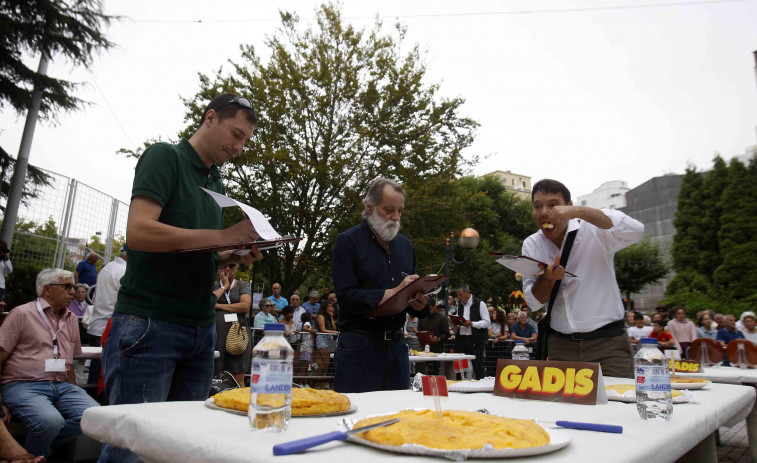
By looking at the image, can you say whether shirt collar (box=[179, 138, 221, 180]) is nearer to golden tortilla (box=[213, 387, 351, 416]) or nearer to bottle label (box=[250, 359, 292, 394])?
golden tortilla (box=[213, 387, 351, 416])

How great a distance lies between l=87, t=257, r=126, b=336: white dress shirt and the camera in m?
5.92

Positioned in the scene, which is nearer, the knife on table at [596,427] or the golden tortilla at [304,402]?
the knife on table at [596,427]

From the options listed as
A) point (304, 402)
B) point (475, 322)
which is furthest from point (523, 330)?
point (304, 402)

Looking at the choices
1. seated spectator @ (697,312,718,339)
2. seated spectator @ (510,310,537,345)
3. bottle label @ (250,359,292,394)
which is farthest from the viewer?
seated spectator @ (510,310,537,345)

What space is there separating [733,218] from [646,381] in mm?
29397

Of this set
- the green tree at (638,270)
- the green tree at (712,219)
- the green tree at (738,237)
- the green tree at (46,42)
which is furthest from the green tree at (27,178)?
the green tree at (638,270)

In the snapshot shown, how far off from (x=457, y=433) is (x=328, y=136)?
14.4 meters

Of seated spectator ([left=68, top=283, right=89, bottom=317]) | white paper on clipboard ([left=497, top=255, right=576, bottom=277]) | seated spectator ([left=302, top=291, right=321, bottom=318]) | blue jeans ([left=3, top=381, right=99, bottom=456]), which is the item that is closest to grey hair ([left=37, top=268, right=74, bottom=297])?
blue jeans ([left=3, top=381, right=99, bottom=456])

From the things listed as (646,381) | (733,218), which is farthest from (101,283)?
(733,218)

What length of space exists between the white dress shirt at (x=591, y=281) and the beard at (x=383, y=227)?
800mm

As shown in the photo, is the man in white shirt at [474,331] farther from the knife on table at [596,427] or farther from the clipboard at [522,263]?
the knife on table at [596,427]

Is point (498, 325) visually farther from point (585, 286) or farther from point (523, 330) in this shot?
point (585, 286)

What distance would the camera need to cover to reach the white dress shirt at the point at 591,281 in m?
2.67

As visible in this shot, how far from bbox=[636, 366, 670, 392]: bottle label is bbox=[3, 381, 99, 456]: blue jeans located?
3.70 meters
